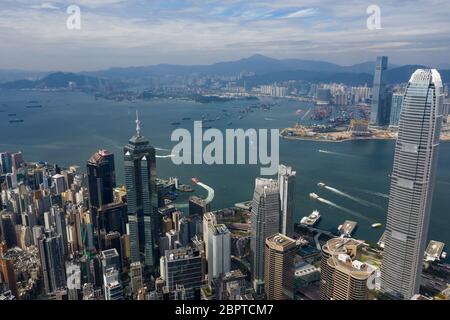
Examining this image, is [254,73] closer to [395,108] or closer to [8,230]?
[395,108]

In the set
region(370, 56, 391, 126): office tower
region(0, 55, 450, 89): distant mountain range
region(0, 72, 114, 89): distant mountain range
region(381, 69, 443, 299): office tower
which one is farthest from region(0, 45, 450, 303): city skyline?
region(0, 72, 114, 89): distant mountain range

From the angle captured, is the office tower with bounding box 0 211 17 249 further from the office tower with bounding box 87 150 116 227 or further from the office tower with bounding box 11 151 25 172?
the office tower with bounding box 11 151 25 172

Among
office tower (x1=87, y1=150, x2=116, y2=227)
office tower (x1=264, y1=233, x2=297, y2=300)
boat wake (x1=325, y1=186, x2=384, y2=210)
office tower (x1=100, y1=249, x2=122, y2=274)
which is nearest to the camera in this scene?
office tower (x1=264, y1=233, x2=297, y2=300)

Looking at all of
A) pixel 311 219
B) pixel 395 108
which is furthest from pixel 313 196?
pixel 395 108

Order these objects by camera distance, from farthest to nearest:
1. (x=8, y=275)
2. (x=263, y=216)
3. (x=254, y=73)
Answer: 1. (x=254, y=73)
2. (x=263, y=216)
3. (x=8, y=275)

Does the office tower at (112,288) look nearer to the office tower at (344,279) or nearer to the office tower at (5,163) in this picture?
the office tower at (344,279)

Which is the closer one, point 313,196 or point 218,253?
point 218,253

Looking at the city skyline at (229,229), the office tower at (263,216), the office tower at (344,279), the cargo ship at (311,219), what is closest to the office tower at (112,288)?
the city skyline at (229,229)
